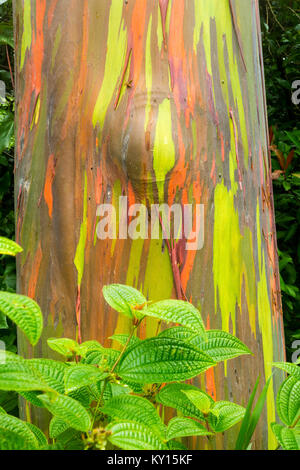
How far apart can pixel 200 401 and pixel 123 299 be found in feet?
0.56

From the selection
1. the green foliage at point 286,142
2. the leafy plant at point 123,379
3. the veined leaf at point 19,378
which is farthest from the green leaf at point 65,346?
the green foliage at point 286,142

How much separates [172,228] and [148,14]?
1.21 ft

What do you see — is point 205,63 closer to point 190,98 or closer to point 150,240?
point 190,98

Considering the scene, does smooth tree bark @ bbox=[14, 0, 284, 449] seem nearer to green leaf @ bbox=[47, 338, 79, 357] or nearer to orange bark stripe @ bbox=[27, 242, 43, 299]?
orange bark stripe @ bbox=[27, 242, 43, 299]

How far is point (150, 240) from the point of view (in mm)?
691

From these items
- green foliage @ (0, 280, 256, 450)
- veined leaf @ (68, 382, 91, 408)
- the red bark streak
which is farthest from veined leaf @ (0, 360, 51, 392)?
the red bark streak

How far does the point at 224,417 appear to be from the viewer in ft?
1.70

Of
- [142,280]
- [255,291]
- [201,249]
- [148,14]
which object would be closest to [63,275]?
[142,280]

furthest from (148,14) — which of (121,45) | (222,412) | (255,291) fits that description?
(222,412)

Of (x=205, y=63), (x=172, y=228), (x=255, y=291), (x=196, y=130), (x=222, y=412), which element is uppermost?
(x=205, y=63)

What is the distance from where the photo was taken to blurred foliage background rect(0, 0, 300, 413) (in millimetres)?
1695

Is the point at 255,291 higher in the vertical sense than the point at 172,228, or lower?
lower

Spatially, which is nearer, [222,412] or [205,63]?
[222,412]

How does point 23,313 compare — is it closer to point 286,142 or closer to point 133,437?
point 133,437
